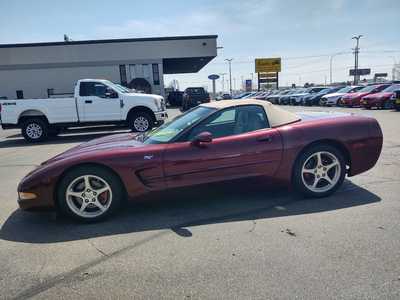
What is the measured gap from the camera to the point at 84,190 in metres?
3.73

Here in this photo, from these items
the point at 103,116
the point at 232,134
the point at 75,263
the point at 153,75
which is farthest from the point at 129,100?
the point at 153,75

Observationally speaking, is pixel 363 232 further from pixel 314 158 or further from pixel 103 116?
pixel 103 116

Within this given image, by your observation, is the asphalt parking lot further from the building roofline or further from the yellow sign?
the yellow sign

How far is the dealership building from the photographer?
102ft

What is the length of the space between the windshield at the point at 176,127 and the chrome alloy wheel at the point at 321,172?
1.52 meters

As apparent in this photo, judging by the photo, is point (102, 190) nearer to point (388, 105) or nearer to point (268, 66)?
point (388, 105)

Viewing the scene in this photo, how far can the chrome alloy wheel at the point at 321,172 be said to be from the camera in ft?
14.1

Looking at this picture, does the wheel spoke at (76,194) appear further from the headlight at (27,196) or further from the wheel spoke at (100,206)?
the headlight at (27,196)

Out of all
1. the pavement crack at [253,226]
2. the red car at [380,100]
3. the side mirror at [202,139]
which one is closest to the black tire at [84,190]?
the side mirror at [202,139]

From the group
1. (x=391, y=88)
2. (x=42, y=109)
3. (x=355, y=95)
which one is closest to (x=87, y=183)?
(x=42, y=109)

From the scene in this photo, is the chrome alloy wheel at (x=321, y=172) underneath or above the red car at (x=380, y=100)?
underneath

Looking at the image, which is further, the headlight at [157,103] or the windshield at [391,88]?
the windshield at [391,88]

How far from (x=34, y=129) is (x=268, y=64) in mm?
43375

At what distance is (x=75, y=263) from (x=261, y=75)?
167 ft
